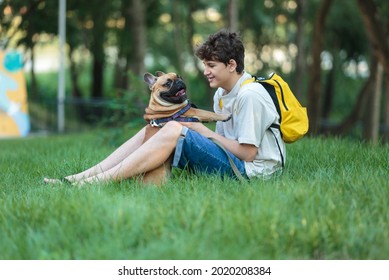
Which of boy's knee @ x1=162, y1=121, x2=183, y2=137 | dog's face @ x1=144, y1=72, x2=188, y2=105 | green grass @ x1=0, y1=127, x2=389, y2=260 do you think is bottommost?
green grass @ x1=0, y1=127, x2=389, y2=260

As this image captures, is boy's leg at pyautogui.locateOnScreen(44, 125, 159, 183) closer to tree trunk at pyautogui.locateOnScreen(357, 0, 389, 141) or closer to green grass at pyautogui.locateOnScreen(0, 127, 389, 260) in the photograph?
green grass at pyautogui.locateOnScreen(0, 127, 389, 260)

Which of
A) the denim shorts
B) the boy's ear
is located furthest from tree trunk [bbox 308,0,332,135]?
the denim shorts

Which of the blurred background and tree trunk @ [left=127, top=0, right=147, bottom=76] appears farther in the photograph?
tree trunk @ [left=127, top=0, right=147, bottom=76]

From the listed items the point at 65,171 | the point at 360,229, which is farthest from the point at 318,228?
the point at 65,171

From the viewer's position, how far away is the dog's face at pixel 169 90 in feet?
18.3

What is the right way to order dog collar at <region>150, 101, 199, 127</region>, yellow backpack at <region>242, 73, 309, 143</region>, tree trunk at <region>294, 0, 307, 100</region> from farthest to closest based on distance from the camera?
tree trunk at <region>294, 0, 307, 100</region>, dog collar at <region>150, 101, 199, 127</region>, yellow backpack at <region>242, 73, 309, 143</region>

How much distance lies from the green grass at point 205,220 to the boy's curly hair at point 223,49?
1.06m

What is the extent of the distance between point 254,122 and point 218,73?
58 cm

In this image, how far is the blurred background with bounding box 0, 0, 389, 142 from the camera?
609 inches

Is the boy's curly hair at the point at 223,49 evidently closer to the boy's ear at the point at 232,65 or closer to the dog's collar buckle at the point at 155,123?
the boy's ear at the point at 232,65

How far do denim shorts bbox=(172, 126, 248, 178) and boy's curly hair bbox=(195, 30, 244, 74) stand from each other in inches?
27.9

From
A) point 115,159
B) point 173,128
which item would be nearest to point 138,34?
point 115,159

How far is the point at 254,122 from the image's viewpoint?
5.35 meters

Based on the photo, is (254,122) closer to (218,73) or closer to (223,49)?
(218,73)
